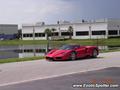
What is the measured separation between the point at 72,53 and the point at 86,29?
292 feet

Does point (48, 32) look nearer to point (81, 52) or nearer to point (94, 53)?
point (94, 53)

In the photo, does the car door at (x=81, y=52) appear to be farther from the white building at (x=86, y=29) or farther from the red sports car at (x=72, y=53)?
the white building at (x=86, y=29)

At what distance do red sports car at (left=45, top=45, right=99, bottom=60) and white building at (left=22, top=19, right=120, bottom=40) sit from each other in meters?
78.6

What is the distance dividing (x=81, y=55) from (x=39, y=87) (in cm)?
1179

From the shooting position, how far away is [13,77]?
1391cm

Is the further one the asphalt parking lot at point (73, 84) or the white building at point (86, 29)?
the white building at point (86, 29)

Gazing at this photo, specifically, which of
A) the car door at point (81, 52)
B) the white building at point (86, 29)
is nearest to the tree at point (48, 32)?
the white building at point (86, 29)

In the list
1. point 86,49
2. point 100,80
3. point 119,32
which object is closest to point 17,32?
point 119,32

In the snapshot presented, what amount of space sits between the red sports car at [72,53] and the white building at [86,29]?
78.6m

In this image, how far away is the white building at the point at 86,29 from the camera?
106938 mm

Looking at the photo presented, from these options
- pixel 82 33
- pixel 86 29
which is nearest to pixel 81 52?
pixel 86 29

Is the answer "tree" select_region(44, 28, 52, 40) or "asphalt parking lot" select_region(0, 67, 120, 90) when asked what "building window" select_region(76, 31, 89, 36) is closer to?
"tree" select_region(44, 28, 52, 40)

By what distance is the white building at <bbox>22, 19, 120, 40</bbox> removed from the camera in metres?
107

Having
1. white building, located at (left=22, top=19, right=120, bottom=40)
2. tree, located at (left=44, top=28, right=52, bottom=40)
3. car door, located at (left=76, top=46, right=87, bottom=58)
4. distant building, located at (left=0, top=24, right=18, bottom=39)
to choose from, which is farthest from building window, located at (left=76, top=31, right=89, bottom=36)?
car door, located at (left=76, top=46, right=87, bottom=58)
